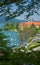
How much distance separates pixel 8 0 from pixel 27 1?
6.2 inches

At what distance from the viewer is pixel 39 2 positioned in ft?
3.16

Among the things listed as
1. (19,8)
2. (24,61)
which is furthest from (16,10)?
(24,61)

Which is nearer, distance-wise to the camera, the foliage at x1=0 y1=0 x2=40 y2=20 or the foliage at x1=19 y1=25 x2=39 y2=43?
the foliage at x1=0 y1=0 x2=40 y2=20

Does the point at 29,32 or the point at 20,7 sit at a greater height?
the point at 20,7

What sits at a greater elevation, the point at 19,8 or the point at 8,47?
the point at 19,8

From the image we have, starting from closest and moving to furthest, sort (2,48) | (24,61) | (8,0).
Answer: (24,61)
(2,48)
(8,0)

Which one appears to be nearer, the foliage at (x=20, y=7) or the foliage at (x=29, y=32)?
the foliage at (x=20, y=7)

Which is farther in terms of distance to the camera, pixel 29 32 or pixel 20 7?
pixel 29 32

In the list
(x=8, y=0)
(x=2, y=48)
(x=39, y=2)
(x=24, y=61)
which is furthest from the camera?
(x=39, y=2)

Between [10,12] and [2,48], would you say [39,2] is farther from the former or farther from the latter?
[2,48]

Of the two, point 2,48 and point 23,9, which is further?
point 23,9

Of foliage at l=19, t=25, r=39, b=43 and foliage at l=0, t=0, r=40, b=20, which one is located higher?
foliage at l=0, t=0, r=40, b=20

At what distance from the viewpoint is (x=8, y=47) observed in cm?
73

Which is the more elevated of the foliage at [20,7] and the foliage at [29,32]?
the foliage at [20,7]
